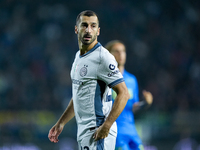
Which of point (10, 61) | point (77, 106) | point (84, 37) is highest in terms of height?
point (84, 37)

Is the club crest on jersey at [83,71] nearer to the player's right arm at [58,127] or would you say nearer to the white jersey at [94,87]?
the white jersey at [94,87]

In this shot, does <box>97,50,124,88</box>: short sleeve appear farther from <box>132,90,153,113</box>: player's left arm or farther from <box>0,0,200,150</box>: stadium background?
<box>0,0,200,150</box>: stadium background

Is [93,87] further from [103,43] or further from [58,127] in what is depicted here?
[103,43]

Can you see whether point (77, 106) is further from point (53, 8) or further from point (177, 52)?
point (53, 8)

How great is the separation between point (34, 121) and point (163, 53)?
533cm

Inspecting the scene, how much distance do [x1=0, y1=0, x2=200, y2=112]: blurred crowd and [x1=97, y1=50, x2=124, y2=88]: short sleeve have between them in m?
7.38

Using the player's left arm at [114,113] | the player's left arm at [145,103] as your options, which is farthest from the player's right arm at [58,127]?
the player's left arm at [145,103]

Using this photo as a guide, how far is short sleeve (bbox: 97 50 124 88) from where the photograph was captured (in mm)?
2791

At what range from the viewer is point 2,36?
1255 cm

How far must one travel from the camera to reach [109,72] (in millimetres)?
2801

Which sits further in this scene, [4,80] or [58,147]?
[4,80]

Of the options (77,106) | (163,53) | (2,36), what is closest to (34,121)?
(2,36)

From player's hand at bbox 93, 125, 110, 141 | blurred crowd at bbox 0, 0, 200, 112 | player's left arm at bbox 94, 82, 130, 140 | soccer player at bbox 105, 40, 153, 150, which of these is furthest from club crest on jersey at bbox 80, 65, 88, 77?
blurred crowd at bbox 0, 0, 200, 112

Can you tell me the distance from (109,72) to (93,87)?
0.19 metres
